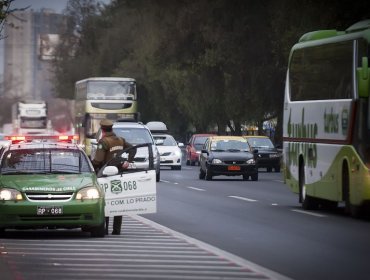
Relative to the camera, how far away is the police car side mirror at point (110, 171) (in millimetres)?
20797

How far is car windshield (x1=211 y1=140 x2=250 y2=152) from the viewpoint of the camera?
48281mm

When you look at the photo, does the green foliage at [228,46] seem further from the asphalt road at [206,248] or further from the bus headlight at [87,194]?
the bus headlight at [87,194]

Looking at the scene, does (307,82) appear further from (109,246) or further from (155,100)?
(155,100)

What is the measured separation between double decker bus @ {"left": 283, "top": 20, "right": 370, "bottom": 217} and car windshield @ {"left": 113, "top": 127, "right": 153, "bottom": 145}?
1467 cm

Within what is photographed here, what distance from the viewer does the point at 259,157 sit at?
61.2 metres

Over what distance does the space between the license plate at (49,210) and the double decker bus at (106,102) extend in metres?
47.3

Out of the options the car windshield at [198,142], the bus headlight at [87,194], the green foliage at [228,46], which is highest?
the green foliage at [228,46]

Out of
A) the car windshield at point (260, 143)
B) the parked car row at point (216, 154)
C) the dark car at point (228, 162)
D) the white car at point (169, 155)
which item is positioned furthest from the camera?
the car windshield at point (260, 143)

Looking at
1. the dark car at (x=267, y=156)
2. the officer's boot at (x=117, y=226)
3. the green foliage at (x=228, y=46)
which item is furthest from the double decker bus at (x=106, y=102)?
the officer's boot at (x=117, y=226)

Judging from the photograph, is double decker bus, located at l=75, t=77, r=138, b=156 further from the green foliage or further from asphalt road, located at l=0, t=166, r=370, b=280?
asphalt road, located at l=0, t=166, r=370, b=280

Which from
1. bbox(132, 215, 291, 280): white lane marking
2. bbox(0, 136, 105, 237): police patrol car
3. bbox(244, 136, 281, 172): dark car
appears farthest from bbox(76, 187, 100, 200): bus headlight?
bbox(244, 136, 281, 172): dark car

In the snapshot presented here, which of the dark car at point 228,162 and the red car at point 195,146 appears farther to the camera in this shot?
the red car at point 195,146

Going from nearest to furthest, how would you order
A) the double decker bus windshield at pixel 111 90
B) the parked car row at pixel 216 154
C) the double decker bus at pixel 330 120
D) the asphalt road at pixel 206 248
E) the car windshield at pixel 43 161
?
the asphalt road at pixel 206 248 < the car windshield at pixel 43 161 < the double decker bus at pixel 330 120 < the parked car row at pixel 216 154 < the double decker bus windshield at pixel 111 90

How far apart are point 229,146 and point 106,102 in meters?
20.4
